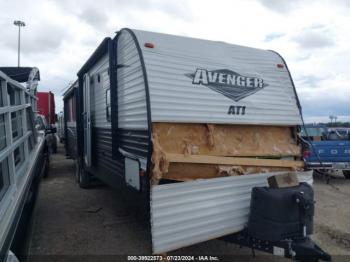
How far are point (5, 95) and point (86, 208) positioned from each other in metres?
3.78

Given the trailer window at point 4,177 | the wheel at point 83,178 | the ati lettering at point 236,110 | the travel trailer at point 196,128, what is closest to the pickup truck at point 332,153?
the travel trailer at point 196,128

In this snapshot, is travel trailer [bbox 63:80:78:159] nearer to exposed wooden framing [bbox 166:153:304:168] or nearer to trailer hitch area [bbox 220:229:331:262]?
exposed wooden framing [bbox 166:153:304:168]

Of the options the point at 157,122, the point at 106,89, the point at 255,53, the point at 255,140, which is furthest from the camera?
the point at 106,89

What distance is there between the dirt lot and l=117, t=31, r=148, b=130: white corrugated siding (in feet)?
5.83

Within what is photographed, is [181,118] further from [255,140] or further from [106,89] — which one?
[106,89]

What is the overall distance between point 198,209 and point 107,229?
7.82ft

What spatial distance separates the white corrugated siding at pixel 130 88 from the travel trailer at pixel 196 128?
12 mm

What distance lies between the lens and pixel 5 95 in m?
3.18

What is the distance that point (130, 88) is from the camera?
3.96m

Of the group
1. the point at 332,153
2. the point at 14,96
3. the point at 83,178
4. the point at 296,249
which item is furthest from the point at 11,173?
the point at 332,153

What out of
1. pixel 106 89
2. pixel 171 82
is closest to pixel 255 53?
pixel 171 82

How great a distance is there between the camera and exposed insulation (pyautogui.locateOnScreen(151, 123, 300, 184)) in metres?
3.52

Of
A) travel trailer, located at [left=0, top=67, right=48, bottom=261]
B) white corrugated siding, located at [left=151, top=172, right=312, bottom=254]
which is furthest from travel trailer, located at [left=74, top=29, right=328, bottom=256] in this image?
travel trailer, located at [left=0, top=67, right=48, bottom=261]

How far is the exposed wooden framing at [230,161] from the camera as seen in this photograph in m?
3.54
